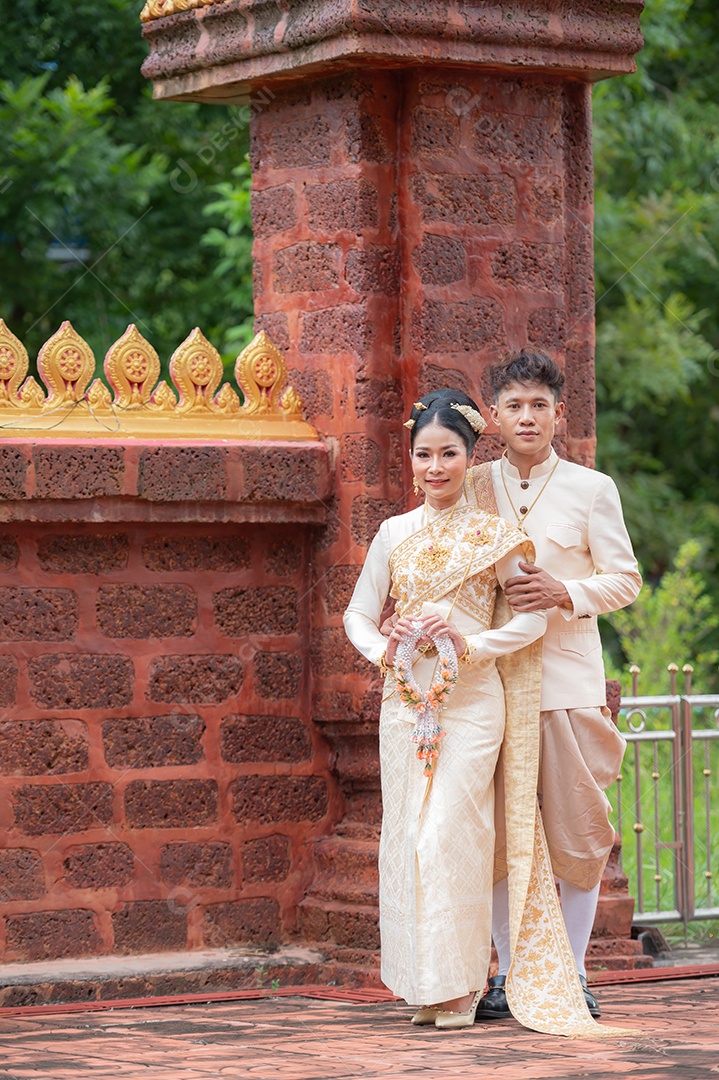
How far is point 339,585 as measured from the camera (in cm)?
551

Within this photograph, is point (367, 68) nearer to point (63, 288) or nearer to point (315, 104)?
point (315, 104)

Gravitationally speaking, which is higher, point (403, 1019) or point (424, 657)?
point (424, 657)

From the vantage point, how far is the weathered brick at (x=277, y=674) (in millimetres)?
5551

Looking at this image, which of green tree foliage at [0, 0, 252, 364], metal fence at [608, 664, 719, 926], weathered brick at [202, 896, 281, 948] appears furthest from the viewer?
green tree foliage at [0, 0, 252, 364]

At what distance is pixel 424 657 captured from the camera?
4.51 m

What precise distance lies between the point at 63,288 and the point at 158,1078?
926 cm

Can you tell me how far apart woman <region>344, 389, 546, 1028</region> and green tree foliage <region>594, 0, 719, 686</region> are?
8.14 m

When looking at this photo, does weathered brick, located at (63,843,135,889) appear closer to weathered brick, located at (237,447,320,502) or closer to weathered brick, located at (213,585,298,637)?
weathered brick, located at (213,585,298,637)

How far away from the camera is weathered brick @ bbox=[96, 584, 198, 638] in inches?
209

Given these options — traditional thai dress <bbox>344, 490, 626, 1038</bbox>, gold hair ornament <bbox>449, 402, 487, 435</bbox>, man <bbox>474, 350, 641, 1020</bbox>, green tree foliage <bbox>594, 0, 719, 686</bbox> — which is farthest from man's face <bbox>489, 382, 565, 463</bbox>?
green tree foliage <bbox>594, 0, 719, 686</bbox>

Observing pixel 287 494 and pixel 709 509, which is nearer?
pixel 287 494

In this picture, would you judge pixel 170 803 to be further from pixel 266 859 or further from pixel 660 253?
pixel 660 253

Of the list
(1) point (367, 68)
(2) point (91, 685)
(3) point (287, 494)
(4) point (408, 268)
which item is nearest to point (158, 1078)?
(2) point (91, 685)

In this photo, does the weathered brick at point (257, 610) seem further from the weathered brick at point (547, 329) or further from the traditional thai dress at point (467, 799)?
the weathered brick at point (547, 329)
